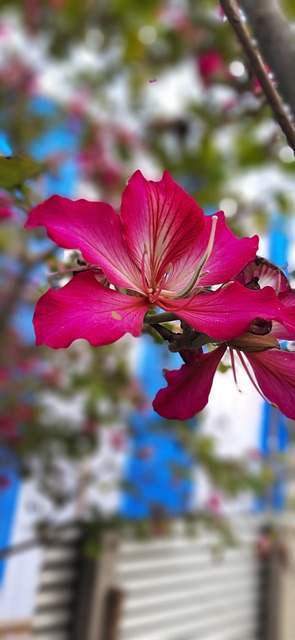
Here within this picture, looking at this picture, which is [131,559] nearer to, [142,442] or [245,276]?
[142,442]

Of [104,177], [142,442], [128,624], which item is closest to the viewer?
[104,177]

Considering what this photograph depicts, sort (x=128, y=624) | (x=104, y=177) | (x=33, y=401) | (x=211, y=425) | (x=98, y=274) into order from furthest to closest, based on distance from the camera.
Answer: (x=211, y=425), (x=128, y=624), (x=104, y=177), (x=33, y=401), (x=98, y=274)

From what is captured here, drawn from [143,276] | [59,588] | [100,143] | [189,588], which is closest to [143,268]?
[143,276]

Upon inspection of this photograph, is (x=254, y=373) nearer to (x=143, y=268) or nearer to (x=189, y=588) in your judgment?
(x=143, y=268)

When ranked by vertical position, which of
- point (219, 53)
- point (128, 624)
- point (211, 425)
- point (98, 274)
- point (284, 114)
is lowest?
point (128, 624)

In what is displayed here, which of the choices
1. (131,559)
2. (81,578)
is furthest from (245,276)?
(131,559)

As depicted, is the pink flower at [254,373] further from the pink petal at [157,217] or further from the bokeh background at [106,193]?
the bokeh background at [106,193]

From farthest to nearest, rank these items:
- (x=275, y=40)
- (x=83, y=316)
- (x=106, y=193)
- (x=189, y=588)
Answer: (x=189, y=588), (x=106, y=193), (x=275, y=40), (x=83, y=316)
